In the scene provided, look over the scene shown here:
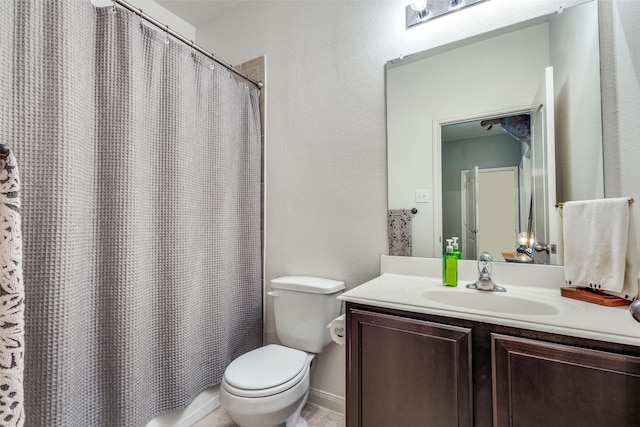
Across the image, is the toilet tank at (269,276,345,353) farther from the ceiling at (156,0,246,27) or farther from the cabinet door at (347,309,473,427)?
the ceiling at (156,0,246,27)

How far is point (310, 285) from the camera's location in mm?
1592

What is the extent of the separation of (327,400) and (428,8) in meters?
2.24

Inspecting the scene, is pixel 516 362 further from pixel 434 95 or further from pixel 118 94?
pixel 118 94

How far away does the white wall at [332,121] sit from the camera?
5.14ft

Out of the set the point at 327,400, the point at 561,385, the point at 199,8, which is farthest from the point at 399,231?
the point at 199,8

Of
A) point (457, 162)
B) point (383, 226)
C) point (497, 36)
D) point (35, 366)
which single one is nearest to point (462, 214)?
point (457, 162)

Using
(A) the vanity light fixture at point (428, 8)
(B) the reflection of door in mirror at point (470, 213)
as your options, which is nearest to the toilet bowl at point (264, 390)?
(B) the reflection of door in mirror at point (470, 213)

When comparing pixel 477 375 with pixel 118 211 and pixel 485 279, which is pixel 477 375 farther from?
pixel 118 211

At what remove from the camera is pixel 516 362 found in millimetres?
852

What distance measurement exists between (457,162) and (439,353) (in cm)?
90

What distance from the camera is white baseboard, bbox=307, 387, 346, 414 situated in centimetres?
167

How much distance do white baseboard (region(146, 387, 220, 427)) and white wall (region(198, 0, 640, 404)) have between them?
1.61 feet

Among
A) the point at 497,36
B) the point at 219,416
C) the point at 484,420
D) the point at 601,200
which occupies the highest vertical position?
the point at 497,36

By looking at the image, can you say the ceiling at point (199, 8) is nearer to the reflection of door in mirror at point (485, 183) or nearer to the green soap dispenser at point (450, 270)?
the reflection of door in mirror at point (485, 183)
